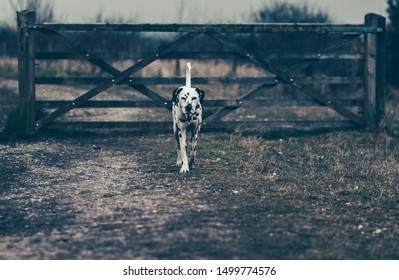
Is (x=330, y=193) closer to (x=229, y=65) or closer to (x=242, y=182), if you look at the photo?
(x=242, y=182)

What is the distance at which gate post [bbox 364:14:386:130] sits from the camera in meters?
14.1

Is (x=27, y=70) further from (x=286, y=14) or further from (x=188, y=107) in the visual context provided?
(x=286, y=14)

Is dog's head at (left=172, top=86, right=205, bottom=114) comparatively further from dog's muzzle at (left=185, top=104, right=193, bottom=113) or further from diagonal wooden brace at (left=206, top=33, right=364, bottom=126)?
diagonal wooden brace at (left=206, top=33, right=364, bottom=126)

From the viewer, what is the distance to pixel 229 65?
23953mm

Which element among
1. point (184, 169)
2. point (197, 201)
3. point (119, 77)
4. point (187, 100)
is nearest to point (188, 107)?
point (187, 100)

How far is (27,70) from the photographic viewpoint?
13.4 metres

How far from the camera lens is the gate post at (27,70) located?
13297 millimetres

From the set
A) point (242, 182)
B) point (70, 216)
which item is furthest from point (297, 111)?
point (70, 216)

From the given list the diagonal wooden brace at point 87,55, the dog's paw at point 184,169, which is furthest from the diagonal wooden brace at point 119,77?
the dog's paw at point 184,169

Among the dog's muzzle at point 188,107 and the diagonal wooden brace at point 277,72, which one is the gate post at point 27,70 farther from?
the dog's muzzle at point 188,107

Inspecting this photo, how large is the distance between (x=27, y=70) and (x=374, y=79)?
6.33 metres

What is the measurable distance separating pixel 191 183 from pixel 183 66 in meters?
15.1

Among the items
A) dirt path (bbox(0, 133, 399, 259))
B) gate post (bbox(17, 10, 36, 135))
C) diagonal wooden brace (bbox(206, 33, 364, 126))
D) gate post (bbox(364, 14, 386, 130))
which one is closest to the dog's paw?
dirt path (bbox(0, 133, 399, 259))

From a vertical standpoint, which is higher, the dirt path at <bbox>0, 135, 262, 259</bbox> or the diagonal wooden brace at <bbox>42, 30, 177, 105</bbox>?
the diagonal wooden brace at <bbox>42, 30, 177, 105</bbox>
